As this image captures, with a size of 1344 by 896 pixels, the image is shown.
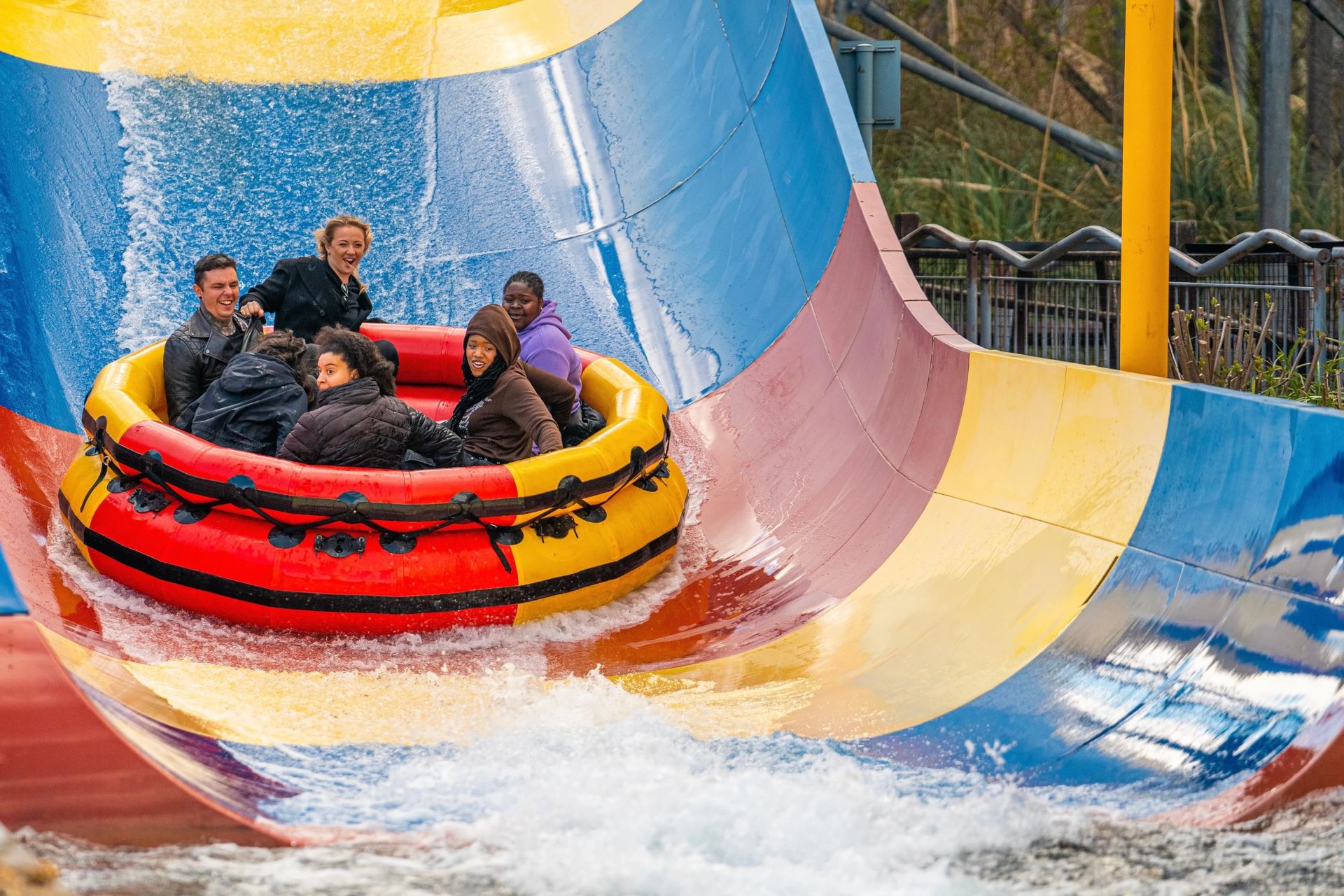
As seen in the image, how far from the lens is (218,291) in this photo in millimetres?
4648

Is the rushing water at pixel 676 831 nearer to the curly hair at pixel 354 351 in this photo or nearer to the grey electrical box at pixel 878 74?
the curly hair at pixel 354 351

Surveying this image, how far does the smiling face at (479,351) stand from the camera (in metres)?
4.40

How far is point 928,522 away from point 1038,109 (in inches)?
421

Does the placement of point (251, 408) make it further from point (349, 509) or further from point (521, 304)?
point (521, 304)

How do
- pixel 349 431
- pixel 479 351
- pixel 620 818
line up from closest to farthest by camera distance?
pixel 620 818
pixel 349 431
pixel 479 351

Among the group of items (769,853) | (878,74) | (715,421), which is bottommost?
(769,853)

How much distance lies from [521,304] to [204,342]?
1051mm

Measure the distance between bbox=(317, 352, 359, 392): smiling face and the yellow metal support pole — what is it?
2189mm

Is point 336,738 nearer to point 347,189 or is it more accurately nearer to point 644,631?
point 644,631

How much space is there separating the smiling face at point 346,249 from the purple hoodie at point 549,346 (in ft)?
2.40

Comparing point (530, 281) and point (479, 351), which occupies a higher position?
point (530, 281)

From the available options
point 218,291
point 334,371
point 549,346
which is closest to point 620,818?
point 334,371

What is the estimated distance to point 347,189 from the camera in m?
6.85

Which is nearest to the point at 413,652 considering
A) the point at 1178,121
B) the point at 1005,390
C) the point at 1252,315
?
the point at 1005,390
